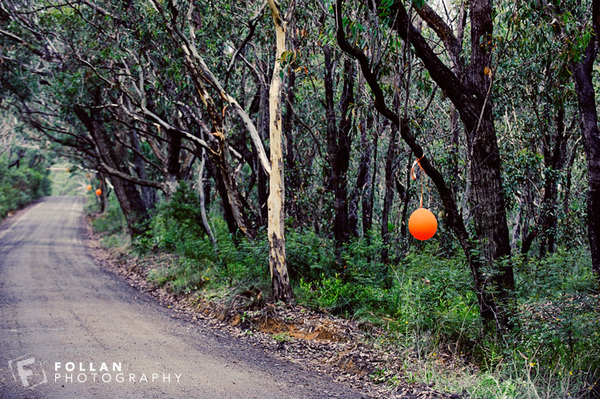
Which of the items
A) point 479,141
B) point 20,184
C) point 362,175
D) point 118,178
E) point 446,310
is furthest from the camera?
point 20,184

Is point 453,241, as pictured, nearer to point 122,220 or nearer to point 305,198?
point 305,198

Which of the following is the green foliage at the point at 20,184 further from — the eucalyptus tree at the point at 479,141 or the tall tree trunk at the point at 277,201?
the eucalyptus tree at the point at 479,141

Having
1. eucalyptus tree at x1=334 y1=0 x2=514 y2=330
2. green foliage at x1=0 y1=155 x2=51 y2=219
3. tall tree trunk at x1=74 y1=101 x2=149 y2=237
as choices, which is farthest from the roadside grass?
green foliage at x1=0 y1=155 x2=51 y2=219

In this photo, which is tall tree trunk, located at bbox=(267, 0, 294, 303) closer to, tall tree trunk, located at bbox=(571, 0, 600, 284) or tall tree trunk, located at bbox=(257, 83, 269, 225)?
tall tree trunk, located at bbox=(257, 83, 269, 225)

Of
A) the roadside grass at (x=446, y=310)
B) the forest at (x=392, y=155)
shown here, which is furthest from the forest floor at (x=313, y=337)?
the forest at (x=392, y=155)

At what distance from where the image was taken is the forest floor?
5363mm

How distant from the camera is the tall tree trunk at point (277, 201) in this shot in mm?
7844

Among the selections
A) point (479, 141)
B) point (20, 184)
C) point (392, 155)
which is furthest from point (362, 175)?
point (20, 184)

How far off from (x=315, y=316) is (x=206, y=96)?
541 cm

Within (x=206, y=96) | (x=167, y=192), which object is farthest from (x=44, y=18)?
(x=206, y=96)

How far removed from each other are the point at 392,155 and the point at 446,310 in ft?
13.5

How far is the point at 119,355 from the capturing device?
5.81m

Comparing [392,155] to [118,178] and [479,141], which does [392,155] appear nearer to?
[479,141]

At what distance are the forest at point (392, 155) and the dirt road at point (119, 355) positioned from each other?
4.80 feet
